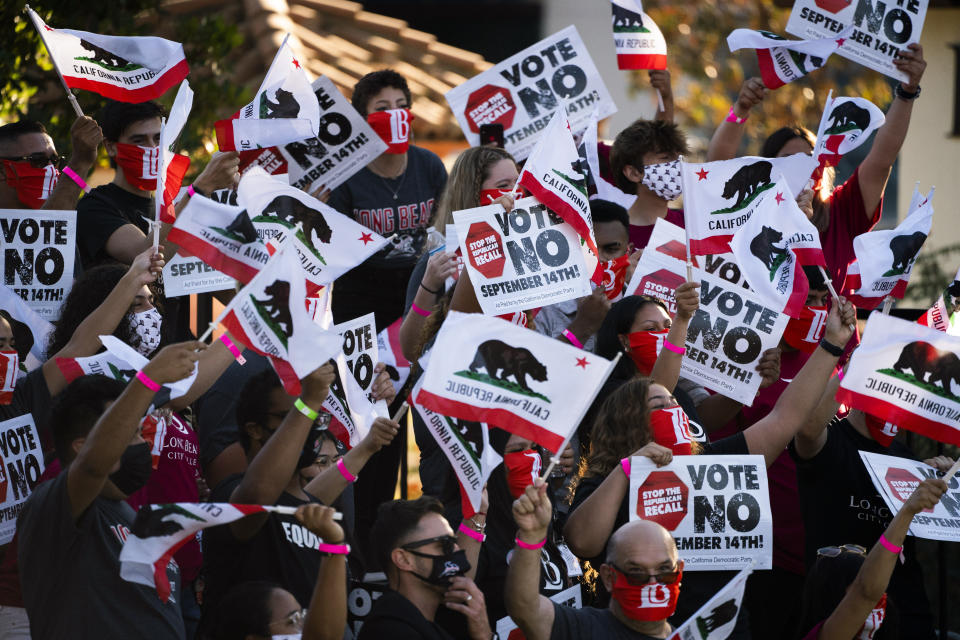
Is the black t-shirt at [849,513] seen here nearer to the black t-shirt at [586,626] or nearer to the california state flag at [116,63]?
the black t-shirt at [586,626]

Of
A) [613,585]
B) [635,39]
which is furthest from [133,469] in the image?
[635,39]

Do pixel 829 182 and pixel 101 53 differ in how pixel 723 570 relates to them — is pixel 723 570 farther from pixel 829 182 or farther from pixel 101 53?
pixel 101 53

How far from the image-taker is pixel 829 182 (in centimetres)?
789

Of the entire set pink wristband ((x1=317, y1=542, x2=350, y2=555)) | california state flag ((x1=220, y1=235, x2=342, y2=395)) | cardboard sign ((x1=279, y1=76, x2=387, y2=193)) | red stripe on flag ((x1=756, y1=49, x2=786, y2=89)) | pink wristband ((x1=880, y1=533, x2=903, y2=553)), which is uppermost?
red stripe on flag ((x1=756, y1=49, x2=786, y2=89))

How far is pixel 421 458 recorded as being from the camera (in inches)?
250

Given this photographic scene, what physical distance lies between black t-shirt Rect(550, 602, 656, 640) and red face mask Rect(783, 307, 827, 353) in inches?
91.9

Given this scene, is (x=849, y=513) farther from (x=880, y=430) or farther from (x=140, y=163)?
(x=140, y=163)

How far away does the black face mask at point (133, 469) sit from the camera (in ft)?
16.3

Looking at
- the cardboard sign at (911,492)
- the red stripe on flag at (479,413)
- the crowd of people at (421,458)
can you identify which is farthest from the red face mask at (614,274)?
the red stripe on flag at (479,413)

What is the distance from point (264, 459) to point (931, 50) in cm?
1348

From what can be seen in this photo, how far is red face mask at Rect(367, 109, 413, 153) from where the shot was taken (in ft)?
24.6

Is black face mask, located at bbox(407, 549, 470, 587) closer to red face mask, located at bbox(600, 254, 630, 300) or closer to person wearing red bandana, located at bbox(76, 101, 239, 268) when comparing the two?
person wearing red bandana, located at bbox(76, 101, 239, 268)

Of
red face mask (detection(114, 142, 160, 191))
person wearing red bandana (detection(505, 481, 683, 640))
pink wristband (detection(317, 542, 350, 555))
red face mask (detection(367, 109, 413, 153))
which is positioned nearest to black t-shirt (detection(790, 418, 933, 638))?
person wearing red bandana (detection(505, 481, 683, 640))

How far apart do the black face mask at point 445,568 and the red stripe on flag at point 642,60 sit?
4.03 meters
